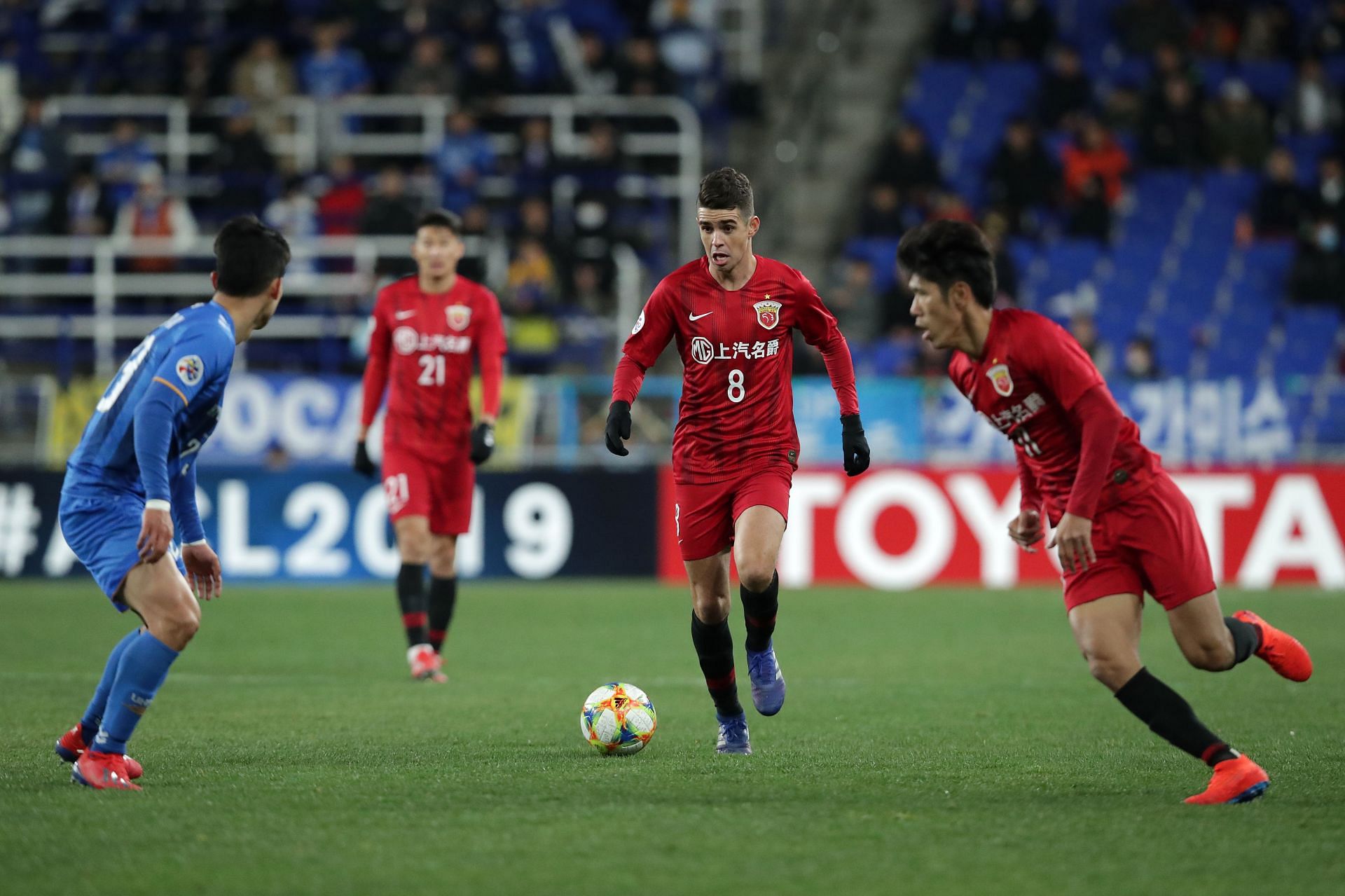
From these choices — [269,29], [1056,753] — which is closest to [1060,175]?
[269,29]

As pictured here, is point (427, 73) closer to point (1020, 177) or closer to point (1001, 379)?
point (1020, 177)

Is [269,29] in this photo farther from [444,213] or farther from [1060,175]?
[444,213]

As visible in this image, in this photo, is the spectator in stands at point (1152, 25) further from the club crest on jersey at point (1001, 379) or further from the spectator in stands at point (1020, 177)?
the club crest on jersey at point (1001, 379)

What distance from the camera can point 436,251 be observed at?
32.6 feet

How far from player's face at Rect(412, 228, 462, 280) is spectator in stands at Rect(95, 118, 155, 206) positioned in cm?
1071

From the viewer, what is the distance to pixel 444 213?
996 centimetres

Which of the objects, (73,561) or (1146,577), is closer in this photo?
(1146,577)

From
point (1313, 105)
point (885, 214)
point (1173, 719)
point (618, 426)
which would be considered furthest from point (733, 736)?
point (1313, 105)

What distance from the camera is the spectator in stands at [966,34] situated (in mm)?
22594

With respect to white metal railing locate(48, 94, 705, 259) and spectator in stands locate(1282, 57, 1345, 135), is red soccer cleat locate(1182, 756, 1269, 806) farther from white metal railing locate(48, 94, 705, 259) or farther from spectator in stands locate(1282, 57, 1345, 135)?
spectator in stands locate(1282, 57, 1345, 135)

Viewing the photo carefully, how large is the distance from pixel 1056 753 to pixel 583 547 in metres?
9.68

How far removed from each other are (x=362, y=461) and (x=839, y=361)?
12.3 ft

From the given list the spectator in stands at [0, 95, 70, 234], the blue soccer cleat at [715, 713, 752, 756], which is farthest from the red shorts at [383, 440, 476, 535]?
the spectator in stands at [0, 95, 70, 234]

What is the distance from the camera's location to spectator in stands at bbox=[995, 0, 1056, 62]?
22.3 m
